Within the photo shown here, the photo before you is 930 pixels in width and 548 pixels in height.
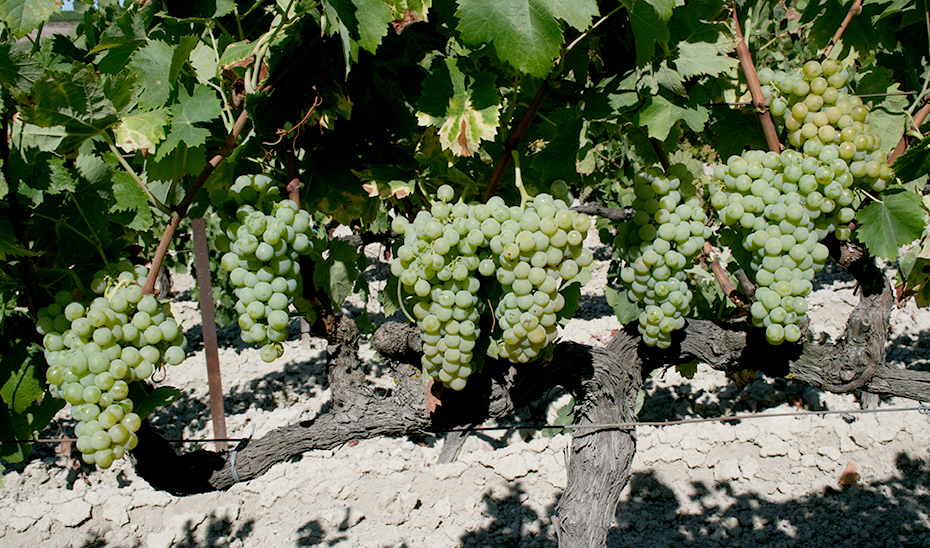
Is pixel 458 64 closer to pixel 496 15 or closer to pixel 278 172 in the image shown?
pixel 496 15

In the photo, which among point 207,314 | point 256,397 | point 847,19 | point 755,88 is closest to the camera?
point 755,88

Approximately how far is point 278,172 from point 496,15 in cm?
77

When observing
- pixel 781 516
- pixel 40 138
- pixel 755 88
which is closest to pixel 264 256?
pixel 40 138

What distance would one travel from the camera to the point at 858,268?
2016 millimetres

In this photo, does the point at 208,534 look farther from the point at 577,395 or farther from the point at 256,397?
the point at 577,395

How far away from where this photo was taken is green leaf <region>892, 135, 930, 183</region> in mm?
1691

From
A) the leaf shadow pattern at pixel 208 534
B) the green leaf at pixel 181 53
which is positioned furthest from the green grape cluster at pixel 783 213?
the leaf shadow pattern at pixel 208 534

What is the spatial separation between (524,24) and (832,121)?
3.15 ft

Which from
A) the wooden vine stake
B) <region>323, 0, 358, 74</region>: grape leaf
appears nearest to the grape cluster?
<region>323, 0, 358, 74</region>: grape leaf

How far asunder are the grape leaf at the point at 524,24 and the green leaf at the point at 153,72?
67 cm

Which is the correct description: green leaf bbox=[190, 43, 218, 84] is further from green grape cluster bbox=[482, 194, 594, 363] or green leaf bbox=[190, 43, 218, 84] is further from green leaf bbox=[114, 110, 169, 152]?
green grape cluster bbox=[482, 194, 594, 363]

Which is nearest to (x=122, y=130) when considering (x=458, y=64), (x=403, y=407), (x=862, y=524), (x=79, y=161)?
(x=79, y=161)

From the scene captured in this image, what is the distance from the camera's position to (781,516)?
3.41 meters

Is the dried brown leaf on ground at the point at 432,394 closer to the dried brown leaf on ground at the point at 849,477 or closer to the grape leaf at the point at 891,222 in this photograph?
the grape leaf at the point at 891,222
